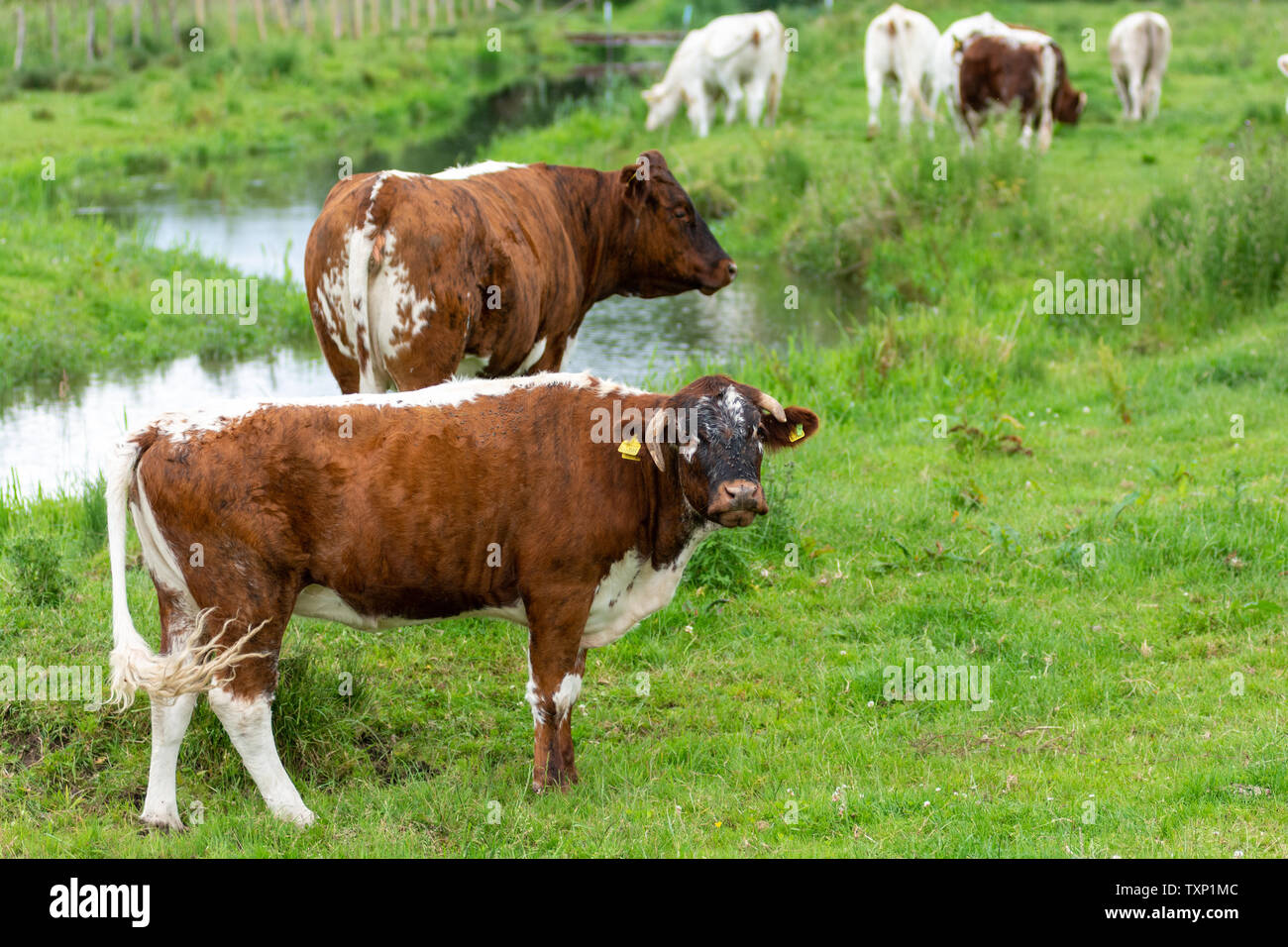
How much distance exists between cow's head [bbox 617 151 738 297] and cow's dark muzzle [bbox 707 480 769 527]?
332 cm

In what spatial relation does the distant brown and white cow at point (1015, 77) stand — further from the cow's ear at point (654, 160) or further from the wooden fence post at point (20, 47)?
the wooden fence post at point (20, 47)

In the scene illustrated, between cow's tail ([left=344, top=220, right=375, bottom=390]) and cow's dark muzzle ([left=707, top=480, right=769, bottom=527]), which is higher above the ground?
cow's tail ([left=344, top=220, right=375, bottom=390])

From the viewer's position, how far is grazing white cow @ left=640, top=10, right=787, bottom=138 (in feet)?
68.4

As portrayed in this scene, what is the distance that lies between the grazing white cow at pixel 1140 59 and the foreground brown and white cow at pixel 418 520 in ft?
57.6

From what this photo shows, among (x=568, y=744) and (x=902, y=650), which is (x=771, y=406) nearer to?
(x=568, y=744)

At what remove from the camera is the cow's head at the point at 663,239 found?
7.91 meters

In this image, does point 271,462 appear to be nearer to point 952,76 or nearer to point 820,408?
point 820,408

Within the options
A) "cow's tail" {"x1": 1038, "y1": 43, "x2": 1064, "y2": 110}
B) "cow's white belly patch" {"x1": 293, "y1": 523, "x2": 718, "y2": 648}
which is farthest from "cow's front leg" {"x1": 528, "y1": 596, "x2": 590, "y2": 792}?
"cow's tail" {"x1": 1038, "y1": 43, "x2": 1064, "y2": 110}

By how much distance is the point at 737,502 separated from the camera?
189 inches

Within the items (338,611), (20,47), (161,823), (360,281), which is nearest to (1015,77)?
(360,281)

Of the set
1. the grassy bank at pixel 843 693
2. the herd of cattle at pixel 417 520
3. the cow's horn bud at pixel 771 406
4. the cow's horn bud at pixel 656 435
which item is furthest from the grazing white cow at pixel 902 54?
the cow's horn bud at pixel 656 435

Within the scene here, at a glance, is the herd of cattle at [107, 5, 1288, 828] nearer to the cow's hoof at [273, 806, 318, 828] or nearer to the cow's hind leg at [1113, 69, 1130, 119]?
the cow's hoof at [273, 806, 318, 828]

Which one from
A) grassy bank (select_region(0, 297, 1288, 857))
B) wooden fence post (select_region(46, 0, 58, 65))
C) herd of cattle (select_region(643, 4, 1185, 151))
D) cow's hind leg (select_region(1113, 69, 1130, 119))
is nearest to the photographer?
grassy bank (select_region(0, 297, 1288, 857))

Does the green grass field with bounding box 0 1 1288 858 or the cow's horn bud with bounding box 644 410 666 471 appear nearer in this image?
the green grass field with bounding box 0 1 1288 858
